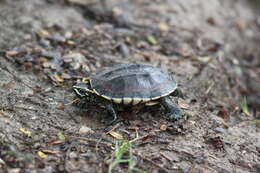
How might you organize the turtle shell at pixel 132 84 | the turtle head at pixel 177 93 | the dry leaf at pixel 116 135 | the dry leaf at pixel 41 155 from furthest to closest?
the turtle head at pixel 177 93, the turtle shell at pixel 132 84, the dry leaf at pixel 116 135, the dry leaf at pixel 41 155

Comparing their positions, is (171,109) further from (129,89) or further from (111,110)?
(111,110)

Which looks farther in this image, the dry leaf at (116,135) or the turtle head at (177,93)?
the turtle head at (177,93)

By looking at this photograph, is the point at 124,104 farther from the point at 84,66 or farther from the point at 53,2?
the point at 53,2

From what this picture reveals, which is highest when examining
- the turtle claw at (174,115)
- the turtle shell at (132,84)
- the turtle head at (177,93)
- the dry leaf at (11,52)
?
the turtle shell at (132,84)

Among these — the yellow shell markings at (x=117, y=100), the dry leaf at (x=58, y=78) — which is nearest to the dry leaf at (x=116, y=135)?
the yellow shell markings at (x=117, y=100)

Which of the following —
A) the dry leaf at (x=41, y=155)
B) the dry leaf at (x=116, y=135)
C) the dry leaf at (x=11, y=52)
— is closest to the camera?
the dry leaf at (x=41, y=155)

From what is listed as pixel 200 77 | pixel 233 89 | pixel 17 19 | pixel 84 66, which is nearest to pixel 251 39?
pixel 233 89

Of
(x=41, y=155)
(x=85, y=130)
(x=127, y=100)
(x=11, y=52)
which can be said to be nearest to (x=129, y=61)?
(x=127, y=100)

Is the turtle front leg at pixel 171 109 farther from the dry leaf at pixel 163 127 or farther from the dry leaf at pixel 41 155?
the dry leaf at pixel 41 155
